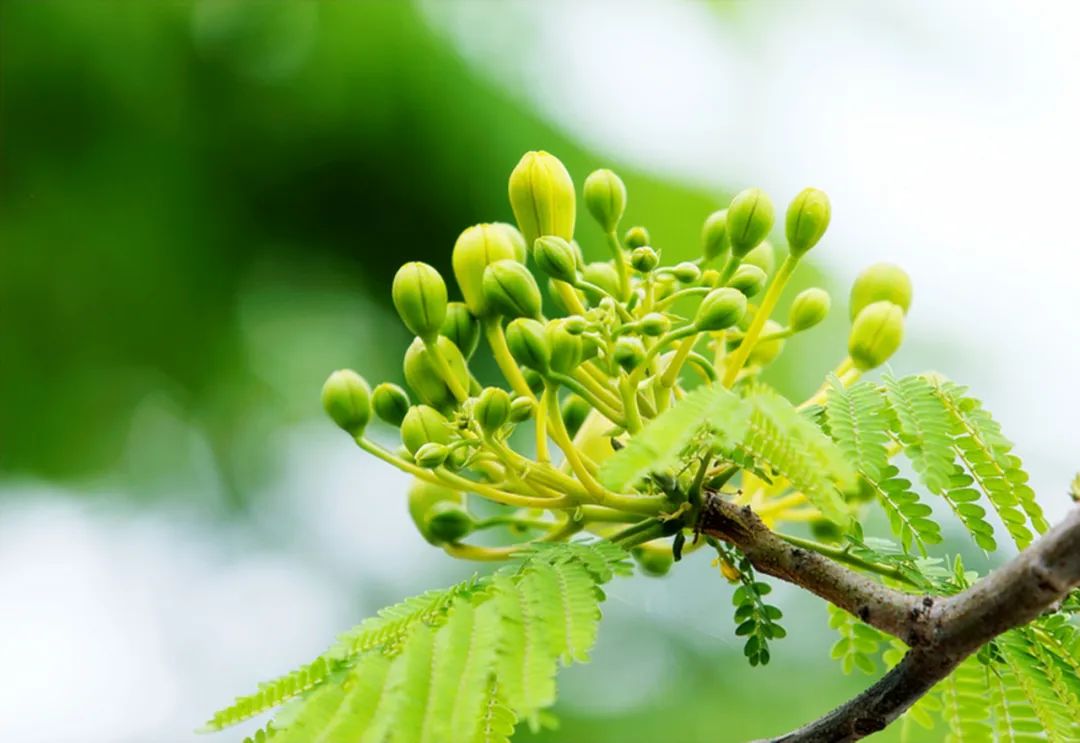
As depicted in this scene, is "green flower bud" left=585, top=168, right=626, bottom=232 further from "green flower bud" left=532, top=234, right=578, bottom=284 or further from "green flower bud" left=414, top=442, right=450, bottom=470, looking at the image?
"green flower bud" left=414, top=442, right=450, bottom=470

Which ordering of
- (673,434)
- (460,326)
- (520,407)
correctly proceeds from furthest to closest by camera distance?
(460,326)
(520,407)
(673,434)

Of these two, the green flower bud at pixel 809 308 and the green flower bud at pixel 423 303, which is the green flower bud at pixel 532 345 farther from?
the green flower bud at pixel 809 308

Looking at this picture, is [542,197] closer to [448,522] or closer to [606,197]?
[606,197]

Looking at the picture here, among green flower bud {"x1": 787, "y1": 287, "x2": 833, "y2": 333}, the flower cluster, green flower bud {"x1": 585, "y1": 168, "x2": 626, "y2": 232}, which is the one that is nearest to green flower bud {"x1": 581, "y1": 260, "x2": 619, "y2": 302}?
the flower cluster

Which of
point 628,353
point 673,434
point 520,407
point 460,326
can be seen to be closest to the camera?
point 673,434

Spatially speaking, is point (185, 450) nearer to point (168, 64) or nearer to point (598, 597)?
point (168, 64)

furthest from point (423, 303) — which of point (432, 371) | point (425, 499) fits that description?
point (425, 499)
